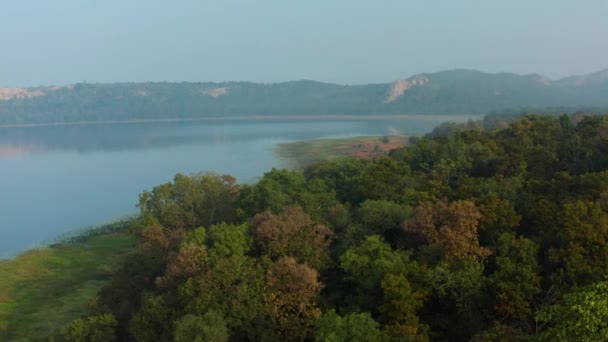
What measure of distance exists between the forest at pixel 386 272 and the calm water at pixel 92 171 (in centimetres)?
1996

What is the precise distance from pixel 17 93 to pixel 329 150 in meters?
161

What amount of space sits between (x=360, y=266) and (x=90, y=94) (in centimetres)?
19960

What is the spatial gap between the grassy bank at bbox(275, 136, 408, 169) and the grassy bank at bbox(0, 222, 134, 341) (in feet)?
86.0

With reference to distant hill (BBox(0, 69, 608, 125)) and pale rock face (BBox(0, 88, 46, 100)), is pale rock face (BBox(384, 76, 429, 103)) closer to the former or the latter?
distant hill (BBox(0, 69, 608, 125))

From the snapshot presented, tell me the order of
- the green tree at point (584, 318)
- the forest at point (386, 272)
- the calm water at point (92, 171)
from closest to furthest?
1. the green tree at point (584, 318)
2. the forest at point (386, 272)
3. the calm water at point (92, 171)

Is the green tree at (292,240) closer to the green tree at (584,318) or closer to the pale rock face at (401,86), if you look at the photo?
the green tree at (584,318)

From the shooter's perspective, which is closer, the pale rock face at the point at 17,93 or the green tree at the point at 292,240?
the green tree at the point at 292,240

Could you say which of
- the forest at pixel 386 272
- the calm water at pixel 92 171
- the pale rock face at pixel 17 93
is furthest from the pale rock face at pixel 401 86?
the forest at pixel 386 272

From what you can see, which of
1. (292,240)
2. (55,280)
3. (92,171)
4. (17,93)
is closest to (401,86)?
(17,93)

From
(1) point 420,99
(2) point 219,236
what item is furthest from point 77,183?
(1) point 420,99

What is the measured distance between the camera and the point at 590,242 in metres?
13.2

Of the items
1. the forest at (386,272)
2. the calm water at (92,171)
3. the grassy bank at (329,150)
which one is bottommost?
the calm water at (92,171)

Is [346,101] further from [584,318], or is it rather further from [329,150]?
[584,318]

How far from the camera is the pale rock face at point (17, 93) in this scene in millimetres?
184675
